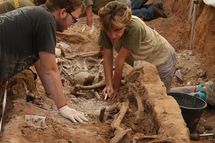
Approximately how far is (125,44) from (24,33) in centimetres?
131

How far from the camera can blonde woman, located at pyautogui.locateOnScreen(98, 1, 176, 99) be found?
15.3 feet

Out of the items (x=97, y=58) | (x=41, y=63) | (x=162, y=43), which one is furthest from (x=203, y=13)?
(x=41, y=63)

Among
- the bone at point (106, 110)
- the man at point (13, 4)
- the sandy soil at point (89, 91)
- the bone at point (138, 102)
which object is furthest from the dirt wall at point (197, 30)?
the man at point (13, 4)

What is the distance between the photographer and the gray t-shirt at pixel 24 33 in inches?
157

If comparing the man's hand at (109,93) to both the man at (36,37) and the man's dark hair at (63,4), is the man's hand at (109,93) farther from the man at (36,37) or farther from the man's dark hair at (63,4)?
the man's dark hair at (63,4)

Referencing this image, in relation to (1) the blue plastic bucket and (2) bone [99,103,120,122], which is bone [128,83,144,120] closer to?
(2) bone [99,103,120,122]

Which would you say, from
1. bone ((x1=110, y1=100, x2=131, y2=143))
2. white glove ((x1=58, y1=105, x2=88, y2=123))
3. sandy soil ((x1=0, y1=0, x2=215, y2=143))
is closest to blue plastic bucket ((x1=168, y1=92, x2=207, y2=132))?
sandy soil ((x1=0, y1=0, x2=215, y2=143))

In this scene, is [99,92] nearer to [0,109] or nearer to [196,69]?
[0,109]

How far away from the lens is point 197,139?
6.50 m

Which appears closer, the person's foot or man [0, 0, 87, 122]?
man [0, 0, 87, 122]

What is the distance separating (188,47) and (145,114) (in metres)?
5.24

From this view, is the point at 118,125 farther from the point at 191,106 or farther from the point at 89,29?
the point at 89,29

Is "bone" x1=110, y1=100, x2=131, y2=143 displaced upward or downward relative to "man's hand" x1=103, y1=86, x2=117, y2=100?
upward

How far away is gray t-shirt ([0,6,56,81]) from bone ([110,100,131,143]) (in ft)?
3.09
